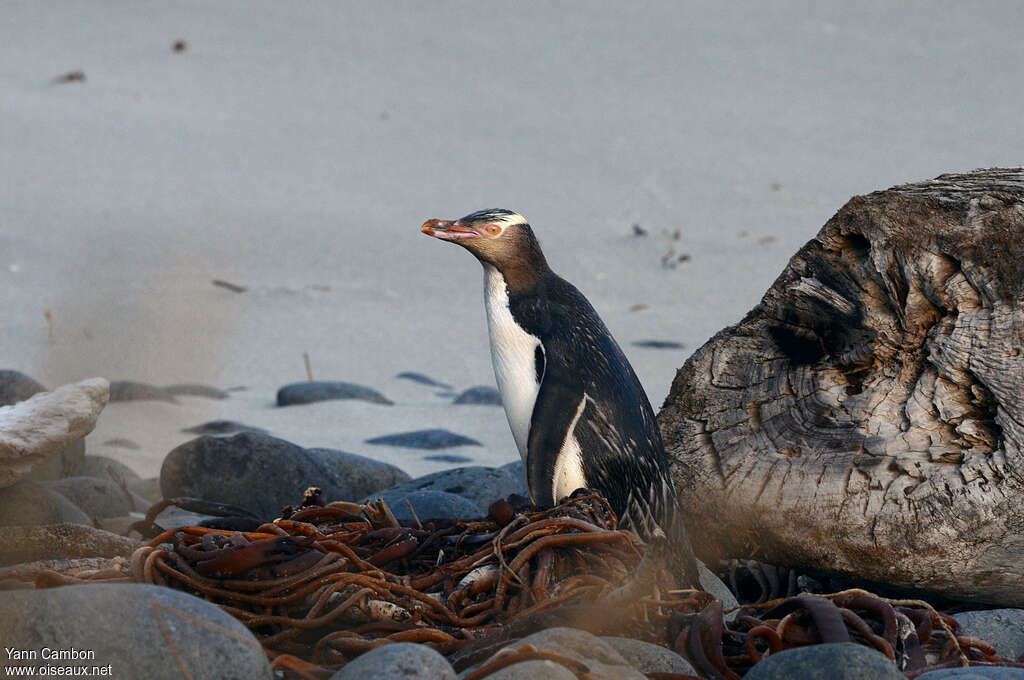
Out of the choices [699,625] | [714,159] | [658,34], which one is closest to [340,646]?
[699,625]

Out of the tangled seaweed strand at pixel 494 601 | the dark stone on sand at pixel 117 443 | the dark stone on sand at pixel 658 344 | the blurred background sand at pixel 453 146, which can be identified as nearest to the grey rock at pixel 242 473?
the blurred background sand at pixel 453 146

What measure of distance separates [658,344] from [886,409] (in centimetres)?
541

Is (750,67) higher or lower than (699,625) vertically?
higher

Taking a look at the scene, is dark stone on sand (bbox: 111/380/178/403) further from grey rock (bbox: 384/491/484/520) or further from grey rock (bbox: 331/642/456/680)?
grey rock (bbox: 384/491/484/520)

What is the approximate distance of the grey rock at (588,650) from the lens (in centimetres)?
217

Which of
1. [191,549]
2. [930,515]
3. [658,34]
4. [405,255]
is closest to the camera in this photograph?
[191,549]

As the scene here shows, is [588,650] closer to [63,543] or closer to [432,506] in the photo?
[63,543]

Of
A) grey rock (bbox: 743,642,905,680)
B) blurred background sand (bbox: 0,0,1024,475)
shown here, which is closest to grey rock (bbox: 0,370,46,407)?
blurred background sand (bbox: 0,0,1024,475)

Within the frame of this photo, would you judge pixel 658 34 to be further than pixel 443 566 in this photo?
Yes

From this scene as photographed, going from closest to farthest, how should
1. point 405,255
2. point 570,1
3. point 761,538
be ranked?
point 761,538
point 405,255
point 570,1

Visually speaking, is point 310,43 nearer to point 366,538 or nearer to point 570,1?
point 570,1

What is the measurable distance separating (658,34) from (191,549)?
1595 cm

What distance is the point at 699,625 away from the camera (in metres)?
2.52

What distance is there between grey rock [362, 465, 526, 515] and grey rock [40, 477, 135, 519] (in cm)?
109
